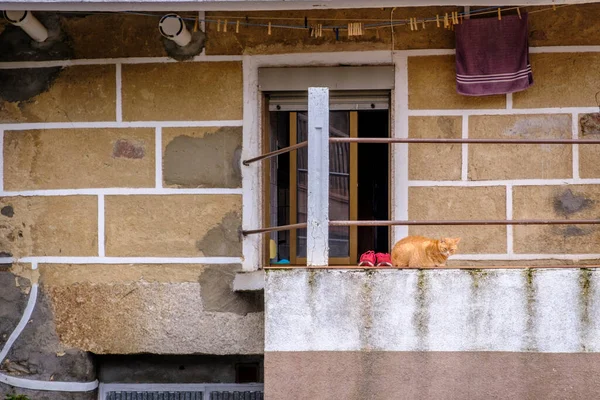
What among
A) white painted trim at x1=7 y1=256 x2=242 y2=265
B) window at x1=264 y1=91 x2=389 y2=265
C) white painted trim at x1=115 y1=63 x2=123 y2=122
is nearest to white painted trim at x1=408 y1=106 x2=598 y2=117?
window at x1=264 y1=91 x2=389 y2=265

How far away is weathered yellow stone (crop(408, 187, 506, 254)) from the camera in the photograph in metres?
7.07

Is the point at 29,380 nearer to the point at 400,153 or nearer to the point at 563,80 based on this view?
the point at 400,153

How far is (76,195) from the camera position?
733 cm

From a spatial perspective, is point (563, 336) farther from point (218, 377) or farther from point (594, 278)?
point (218, 377)

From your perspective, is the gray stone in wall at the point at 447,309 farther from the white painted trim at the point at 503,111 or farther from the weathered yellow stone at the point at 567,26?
the weathered yellow stone at the point at 567,26

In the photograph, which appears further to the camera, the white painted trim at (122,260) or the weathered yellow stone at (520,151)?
the white painted trim at (122,260)

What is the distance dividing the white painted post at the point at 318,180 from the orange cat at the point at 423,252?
73 centimetres

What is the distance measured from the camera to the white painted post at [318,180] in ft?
18.0

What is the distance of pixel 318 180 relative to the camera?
216 inches

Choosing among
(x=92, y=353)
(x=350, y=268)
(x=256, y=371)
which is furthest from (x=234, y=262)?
(x=350, y=268)

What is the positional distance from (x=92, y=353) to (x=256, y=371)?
145cm

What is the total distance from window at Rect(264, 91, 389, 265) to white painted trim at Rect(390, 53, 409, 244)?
0.22 meters

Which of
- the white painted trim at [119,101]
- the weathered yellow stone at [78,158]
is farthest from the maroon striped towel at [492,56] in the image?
the white painted trim at [119,101]

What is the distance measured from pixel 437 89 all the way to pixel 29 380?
14.3 feet
